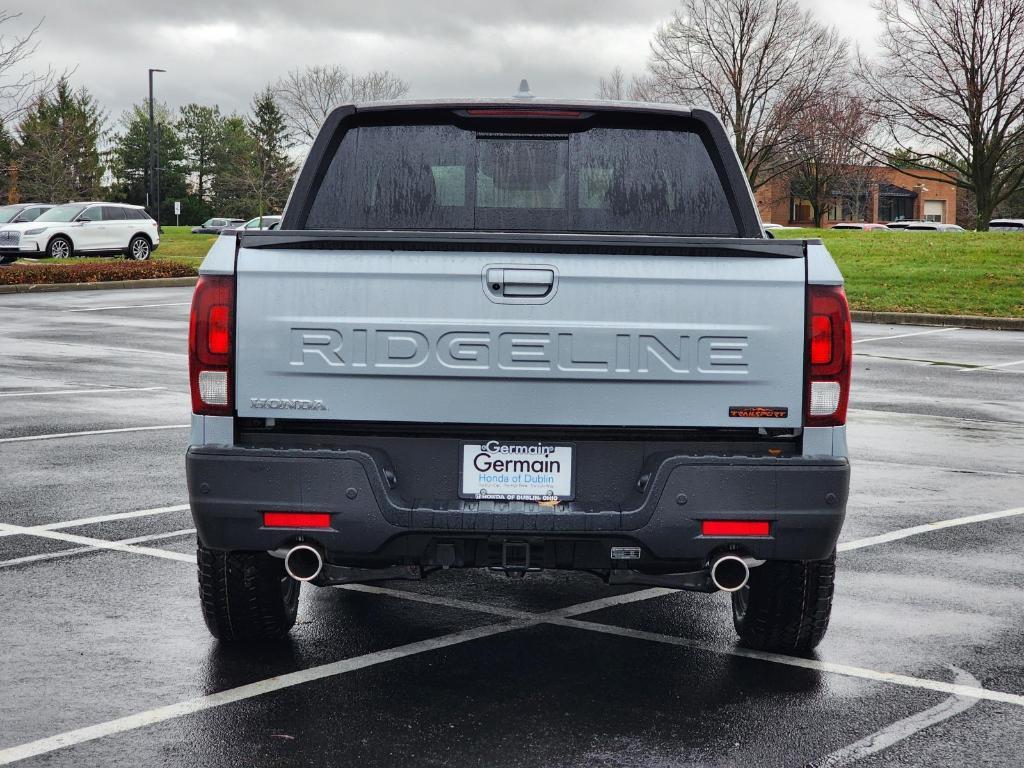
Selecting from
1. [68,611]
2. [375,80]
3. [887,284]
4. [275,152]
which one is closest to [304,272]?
[68,611]

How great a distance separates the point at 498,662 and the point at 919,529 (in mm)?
3591

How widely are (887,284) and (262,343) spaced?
2826 centimetres

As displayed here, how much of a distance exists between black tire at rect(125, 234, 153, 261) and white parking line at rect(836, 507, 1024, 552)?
115ft

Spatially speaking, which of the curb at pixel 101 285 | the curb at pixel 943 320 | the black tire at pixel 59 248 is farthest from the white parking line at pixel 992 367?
the black tire at pixel 59 248

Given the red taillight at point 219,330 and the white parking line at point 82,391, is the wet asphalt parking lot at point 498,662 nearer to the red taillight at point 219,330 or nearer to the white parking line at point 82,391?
the red taillight at point 219,330

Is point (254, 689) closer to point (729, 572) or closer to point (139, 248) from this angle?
point (729, 572)

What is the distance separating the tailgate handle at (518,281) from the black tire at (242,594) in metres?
1.46

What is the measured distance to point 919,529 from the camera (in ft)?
26.0

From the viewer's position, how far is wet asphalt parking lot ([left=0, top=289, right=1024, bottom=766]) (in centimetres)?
437

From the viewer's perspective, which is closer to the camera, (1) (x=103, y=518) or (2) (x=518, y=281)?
(2) (x=518, y=281)

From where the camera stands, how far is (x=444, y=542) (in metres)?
4.61

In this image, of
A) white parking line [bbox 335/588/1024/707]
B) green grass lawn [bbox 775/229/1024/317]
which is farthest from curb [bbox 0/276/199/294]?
white parking line [bbox 335/588/1024/707]

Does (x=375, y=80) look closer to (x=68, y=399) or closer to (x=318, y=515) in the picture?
(x=68, y=399)

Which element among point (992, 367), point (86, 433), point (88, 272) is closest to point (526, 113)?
point (86, 433)
